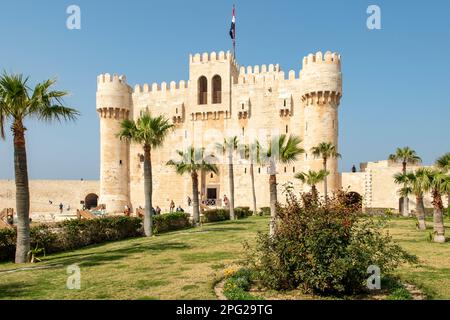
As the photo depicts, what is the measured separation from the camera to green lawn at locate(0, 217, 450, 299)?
9.34 m

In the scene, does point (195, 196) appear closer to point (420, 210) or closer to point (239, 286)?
point (420, 210)

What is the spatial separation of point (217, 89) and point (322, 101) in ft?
42.3

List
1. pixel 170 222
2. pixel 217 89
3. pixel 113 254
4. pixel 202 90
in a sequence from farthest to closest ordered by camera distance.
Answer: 1. pixel 202 90
2. pixel 217 89
3. pixel 170 222
4. pixel 113 254

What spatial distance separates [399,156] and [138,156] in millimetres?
28646

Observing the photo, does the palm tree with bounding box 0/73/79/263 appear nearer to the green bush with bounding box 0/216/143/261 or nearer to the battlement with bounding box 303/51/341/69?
the green bush with bounding box 0/216/143/261

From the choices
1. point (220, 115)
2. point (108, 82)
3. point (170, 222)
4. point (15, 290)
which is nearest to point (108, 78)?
point (108, 82)

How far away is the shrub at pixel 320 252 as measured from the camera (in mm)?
8852

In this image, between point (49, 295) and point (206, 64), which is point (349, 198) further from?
point (206, 64)

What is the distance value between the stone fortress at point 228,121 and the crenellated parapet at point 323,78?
94 millimetres

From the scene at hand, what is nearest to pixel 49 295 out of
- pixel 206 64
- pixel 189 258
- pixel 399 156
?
pixel 189 258

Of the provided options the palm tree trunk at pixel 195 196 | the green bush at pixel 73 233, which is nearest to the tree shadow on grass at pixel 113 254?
the green bush at pixel 73 233

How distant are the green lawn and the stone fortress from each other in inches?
920

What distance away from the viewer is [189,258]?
46.6 feet

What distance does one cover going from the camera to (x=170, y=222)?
2577 centimetres
